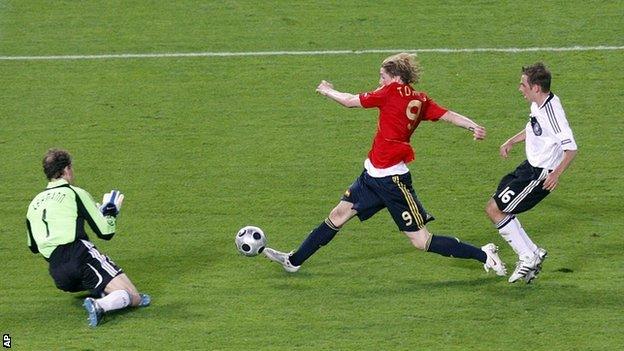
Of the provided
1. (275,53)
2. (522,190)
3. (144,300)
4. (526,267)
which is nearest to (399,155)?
(522,190)

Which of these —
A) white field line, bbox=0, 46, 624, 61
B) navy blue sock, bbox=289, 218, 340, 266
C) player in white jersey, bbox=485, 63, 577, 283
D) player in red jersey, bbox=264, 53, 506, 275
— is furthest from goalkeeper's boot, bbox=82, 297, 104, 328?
white field line, bbox=0, 46, 624, 61

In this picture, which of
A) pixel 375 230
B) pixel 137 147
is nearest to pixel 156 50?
pixel 137 147

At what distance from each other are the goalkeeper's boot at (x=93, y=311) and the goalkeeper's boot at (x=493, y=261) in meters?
3.28

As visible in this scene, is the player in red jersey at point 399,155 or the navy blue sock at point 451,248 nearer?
the player in red jersey at point 399,155

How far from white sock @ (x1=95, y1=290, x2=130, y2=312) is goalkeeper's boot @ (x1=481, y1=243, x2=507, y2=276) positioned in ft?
10.1

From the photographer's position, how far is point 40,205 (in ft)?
34.4

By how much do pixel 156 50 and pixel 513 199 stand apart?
7.14 meters

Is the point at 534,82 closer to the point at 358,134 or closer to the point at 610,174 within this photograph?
the point at 610,174

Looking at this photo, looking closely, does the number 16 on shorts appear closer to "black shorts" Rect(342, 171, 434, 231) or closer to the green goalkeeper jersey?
"black shorts" Rect(342, 171, 434, 231)

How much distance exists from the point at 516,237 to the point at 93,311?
11.8ft

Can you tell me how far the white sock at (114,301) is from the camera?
33.8 ft

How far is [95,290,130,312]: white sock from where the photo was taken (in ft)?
33.8

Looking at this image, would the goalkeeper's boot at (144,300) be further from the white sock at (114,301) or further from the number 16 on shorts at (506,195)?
the number 16 on shorts at (506,195)

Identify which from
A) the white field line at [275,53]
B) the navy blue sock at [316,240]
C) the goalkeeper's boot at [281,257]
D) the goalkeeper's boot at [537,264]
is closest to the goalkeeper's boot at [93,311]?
the goalkeeper's boot at [281,257]
